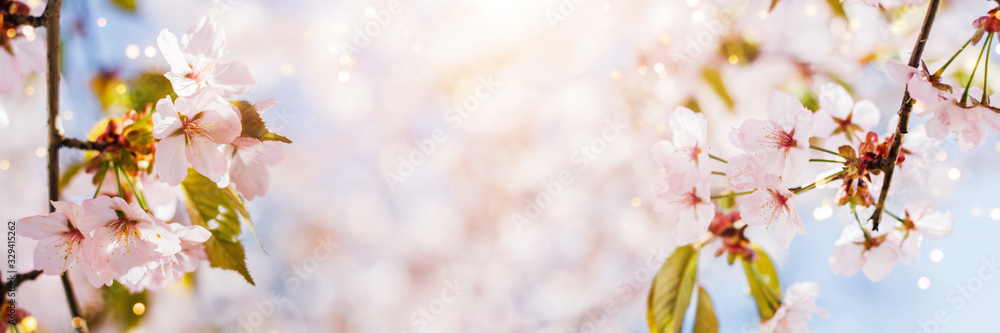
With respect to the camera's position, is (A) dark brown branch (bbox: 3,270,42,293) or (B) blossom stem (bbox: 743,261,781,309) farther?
(B) blossom stem (bbox: 743,261,781,309)

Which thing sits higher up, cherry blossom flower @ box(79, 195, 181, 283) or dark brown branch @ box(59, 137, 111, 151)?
dark brown branch @ box(59, 137, 111, 151)

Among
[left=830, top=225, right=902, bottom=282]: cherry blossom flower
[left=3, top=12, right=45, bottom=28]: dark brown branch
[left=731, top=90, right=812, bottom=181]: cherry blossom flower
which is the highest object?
[left=3, top=12, right=45, bottom=28]: dark brown branch

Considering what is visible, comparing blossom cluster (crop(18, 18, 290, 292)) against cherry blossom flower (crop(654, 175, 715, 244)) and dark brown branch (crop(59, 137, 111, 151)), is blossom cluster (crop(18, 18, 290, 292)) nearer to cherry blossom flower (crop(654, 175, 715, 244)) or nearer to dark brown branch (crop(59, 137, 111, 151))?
dark brown branch (crop(59, 137, 111, 151))

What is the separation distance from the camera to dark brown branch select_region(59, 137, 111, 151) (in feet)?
1.27

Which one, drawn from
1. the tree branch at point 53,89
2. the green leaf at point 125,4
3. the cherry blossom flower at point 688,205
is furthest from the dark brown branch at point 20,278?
the cherry blossom flower at point 688,205

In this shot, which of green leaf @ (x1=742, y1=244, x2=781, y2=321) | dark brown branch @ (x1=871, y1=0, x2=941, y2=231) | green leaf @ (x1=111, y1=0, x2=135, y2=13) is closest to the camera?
dark brown branch @ (x1=871, y1=0, x2=941, y2=231)

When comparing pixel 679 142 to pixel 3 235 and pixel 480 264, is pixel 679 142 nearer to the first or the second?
pixel 480 264

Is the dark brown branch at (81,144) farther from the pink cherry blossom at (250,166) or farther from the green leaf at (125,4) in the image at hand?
the green leaf at (125,4)

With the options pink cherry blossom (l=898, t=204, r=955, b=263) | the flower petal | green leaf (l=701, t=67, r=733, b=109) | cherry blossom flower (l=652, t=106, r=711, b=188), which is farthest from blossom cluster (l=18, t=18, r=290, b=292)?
green leaf (l=701, t=67, r=733, b=109)

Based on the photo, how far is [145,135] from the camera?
1.37 feet

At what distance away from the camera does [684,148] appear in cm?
44

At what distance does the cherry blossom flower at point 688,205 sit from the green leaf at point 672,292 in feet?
0.24

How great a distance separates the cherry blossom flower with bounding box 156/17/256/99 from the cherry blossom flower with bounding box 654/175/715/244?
366 mm

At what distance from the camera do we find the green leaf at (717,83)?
788 mm
